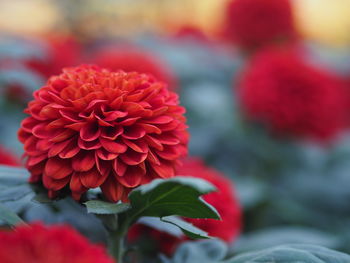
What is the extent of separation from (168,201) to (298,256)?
0.63 ft

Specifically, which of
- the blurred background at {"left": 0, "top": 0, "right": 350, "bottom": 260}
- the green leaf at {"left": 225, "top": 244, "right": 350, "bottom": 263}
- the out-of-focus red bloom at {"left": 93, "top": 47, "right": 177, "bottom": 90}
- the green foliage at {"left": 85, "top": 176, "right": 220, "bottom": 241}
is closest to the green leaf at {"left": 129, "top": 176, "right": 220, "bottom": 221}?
the green foliage at {"left": 85, "top": 176, "right": 220, "bottom": 241}

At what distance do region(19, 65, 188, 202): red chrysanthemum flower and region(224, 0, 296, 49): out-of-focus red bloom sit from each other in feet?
5.09

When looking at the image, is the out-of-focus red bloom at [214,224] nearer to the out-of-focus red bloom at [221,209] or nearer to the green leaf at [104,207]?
the out-of-focus red bloom at [221,209]

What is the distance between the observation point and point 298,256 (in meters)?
0.73

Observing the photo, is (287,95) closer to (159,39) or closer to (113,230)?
(113,230)

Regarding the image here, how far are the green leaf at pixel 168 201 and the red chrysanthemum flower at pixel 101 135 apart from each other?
0.03 metres

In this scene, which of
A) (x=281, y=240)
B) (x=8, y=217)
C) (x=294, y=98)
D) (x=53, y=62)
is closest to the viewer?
(x=8, y=217)

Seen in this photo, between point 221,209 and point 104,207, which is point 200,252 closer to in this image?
point 221,209

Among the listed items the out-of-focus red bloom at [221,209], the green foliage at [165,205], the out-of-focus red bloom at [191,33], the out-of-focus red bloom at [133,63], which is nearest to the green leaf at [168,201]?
the green foliage at [165,205]

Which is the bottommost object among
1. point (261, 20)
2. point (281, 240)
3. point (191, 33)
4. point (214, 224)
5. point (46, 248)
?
point (46, 248)

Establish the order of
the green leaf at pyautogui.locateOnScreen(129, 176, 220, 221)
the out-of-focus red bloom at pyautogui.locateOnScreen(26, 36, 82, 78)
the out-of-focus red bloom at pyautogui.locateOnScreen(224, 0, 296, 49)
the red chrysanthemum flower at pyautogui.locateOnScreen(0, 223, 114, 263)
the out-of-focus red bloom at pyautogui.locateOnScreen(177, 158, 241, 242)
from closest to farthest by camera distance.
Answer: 1. the red chrysanthemum flower at pyautogui.locateOnScreen(0, 223, 114, 263)
2. the green leaf at pyautogui.locateOnScreen(129, 176, 220, 221)
3. the out-of-focus red bloom at pyautogui.locateOnScreen(177, 158, 241, 242)
4. the out-of-focus red bloom at pyautogui.locateOnScreen(26, 36, 82, 78)
5. the out-of-focus red bloom at pyautogui.locateOnScreen(224, 0, 296, 49)

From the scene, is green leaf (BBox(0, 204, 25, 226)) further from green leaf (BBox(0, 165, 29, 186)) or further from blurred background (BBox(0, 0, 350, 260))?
blurred background (BBox(0, 0, 350, 260))

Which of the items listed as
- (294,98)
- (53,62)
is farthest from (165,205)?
(53,62)

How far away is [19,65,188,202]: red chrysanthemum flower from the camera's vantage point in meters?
0.72
